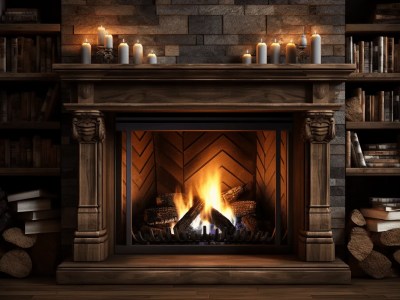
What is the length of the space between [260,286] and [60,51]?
187 centimetres

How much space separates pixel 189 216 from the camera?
348 cm

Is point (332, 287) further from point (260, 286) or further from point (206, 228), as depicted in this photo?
point (206, 228)

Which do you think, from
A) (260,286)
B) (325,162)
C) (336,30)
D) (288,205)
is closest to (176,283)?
(260,286)

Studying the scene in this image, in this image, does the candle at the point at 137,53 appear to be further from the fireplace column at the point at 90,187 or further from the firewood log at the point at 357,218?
the firewood log at the point at 357,218

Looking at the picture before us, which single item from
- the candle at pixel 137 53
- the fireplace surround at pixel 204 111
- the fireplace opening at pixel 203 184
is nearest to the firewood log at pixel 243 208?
the fireplace opening at pixel 203 184

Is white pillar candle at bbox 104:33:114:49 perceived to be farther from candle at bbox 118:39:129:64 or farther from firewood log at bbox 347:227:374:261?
firewood log at bbox 347:227:374:261

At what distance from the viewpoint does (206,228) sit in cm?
347

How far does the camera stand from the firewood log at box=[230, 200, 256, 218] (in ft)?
11.5

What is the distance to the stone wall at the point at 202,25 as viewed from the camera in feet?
10.8

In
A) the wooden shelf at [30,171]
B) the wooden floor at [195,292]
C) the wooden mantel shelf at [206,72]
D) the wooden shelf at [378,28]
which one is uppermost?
the wooden shelf at [378,28]

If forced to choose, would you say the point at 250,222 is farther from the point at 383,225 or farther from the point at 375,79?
the point at 375,79

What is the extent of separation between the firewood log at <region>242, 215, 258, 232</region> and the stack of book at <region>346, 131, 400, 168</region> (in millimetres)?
691

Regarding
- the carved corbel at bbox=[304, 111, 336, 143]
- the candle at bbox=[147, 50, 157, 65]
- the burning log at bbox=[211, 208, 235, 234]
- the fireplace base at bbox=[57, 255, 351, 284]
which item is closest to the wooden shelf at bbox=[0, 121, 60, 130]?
the candle at bbox=[147, 50, 157, 65]

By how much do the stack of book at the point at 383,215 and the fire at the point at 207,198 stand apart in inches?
34.0
